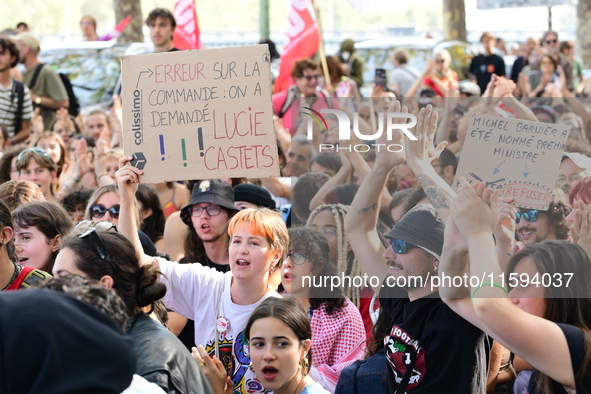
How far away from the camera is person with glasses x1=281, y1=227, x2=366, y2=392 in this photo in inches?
142

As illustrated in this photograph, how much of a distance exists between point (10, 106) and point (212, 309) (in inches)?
201

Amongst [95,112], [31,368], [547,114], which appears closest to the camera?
[31,368]

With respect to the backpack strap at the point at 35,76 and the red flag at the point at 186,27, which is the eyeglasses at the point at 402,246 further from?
the backpack strap at the point at 35,76

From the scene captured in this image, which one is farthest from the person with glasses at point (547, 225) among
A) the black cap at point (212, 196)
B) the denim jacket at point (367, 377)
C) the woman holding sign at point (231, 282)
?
the black cap at point (212, 196)

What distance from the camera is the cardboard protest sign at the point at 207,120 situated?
142 inches

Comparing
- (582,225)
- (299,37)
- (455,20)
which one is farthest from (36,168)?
(455,20)

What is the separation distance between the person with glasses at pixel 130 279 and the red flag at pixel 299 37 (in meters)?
6.35

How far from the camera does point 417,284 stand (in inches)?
125

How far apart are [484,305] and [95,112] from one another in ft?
20.8

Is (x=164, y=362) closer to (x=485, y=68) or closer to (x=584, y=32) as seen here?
(x=485, y=68)

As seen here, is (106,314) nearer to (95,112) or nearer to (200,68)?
(200,68)

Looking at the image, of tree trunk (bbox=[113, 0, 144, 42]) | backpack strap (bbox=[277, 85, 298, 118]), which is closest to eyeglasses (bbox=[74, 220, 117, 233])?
backpack strap (bbox=[277, 85, 298, 118])

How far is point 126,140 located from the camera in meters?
3.64

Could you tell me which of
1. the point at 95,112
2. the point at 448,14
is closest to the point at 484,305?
the point at 95,112
